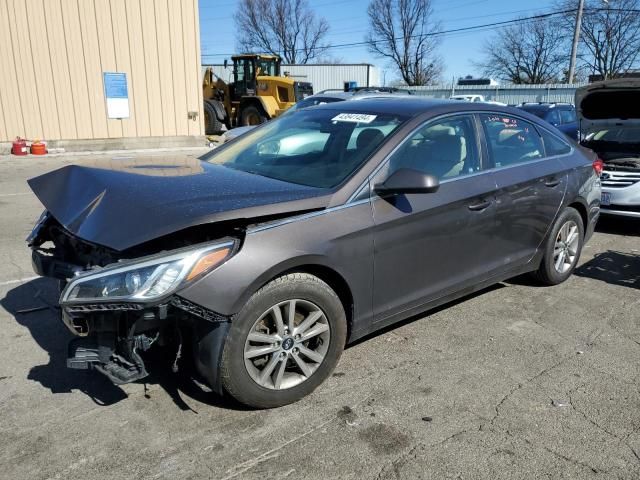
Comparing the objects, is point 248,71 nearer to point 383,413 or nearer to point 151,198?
point 151,198

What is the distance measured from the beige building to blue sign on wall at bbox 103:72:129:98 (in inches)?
1.1

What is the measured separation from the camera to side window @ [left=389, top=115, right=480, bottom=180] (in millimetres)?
3461

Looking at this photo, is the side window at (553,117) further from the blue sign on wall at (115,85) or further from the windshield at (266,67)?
the blue sign on wall at (115,85)

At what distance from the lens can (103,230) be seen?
268 centimetres

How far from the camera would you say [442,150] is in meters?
3.72

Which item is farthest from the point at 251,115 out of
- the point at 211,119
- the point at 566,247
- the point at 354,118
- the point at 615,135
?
the point at 354,118

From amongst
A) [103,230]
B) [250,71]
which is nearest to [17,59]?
[250,71]

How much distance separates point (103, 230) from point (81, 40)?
1474 cm

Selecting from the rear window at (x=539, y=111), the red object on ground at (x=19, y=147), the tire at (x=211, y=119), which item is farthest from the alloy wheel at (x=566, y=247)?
the tire at (x=211, y=119)

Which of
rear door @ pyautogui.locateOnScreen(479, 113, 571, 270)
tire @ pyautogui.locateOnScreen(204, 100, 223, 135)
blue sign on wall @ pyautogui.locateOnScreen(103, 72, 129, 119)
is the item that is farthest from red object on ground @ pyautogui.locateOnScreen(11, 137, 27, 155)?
rear door @ pyautogui.locateOnScreen(479, 113, 571, 270)

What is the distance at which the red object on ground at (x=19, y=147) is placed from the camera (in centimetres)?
1465

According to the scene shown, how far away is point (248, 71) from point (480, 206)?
2014cm

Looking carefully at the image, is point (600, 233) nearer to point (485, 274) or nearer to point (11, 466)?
point (485, 274)

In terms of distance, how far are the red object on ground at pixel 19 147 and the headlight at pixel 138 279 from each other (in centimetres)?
1419
